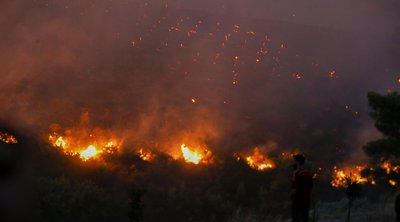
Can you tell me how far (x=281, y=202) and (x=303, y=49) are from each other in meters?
117

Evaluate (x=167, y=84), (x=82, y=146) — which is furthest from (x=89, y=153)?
(x=167, y=84)

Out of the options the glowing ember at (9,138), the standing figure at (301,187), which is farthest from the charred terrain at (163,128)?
the standing figure at (301,187)

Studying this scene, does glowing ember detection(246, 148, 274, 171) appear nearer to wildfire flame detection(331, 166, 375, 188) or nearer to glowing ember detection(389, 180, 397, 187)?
wildfire flame detection(331, 166, 375, 188)

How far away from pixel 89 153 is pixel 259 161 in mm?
10045

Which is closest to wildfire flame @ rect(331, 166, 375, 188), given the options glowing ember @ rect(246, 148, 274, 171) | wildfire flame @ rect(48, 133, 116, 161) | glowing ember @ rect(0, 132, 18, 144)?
glowing ember @ rect(246, 148, 274, 171)

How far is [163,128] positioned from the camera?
3281cm

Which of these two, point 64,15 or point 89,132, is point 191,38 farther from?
point 89,132

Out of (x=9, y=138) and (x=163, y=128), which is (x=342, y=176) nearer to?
(x=163, y=128)

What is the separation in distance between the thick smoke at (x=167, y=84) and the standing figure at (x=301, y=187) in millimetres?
15836

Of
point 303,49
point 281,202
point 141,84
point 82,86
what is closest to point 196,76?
point 141,84

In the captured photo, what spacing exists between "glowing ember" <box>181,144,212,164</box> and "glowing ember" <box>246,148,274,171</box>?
250 cm

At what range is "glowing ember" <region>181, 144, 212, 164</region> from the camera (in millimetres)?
26103

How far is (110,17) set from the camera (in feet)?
386

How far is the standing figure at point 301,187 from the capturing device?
10.3 metres
